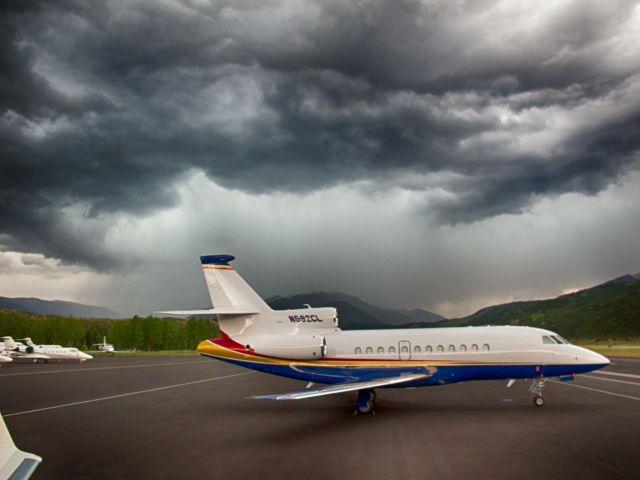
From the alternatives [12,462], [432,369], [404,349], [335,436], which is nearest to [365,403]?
[404,349]

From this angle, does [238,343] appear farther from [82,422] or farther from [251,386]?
[251,386]

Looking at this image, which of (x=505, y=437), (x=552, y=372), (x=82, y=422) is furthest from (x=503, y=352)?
(x=82, y=422)

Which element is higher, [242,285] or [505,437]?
[242,285]

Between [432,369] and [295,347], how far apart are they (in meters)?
5.96

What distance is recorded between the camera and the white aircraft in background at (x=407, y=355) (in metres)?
22.3

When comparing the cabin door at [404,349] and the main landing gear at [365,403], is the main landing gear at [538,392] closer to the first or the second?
the cabin door at [404,349]

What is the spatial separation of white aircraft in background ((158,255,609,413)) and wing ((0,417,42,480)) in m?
17.3

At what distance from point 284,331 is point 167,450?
31.5 feet

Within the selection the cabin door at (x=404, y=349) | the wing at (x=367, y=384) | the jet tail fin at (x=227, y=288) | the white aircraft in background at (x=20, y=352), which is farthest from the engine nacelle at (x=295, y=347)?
the white aircraft in background at (x=20, y=352)

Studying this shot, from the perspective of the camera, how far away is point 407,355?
2256 cm

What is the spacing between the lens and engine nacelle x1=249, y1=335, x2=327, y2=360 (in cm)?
2272

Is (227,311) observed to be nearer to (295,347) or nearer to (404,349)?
(295,347)

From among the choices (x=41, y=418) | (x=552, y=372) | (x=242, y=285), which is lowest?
(x=41, y=418)

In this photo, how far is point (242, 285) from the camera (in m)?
25.2
